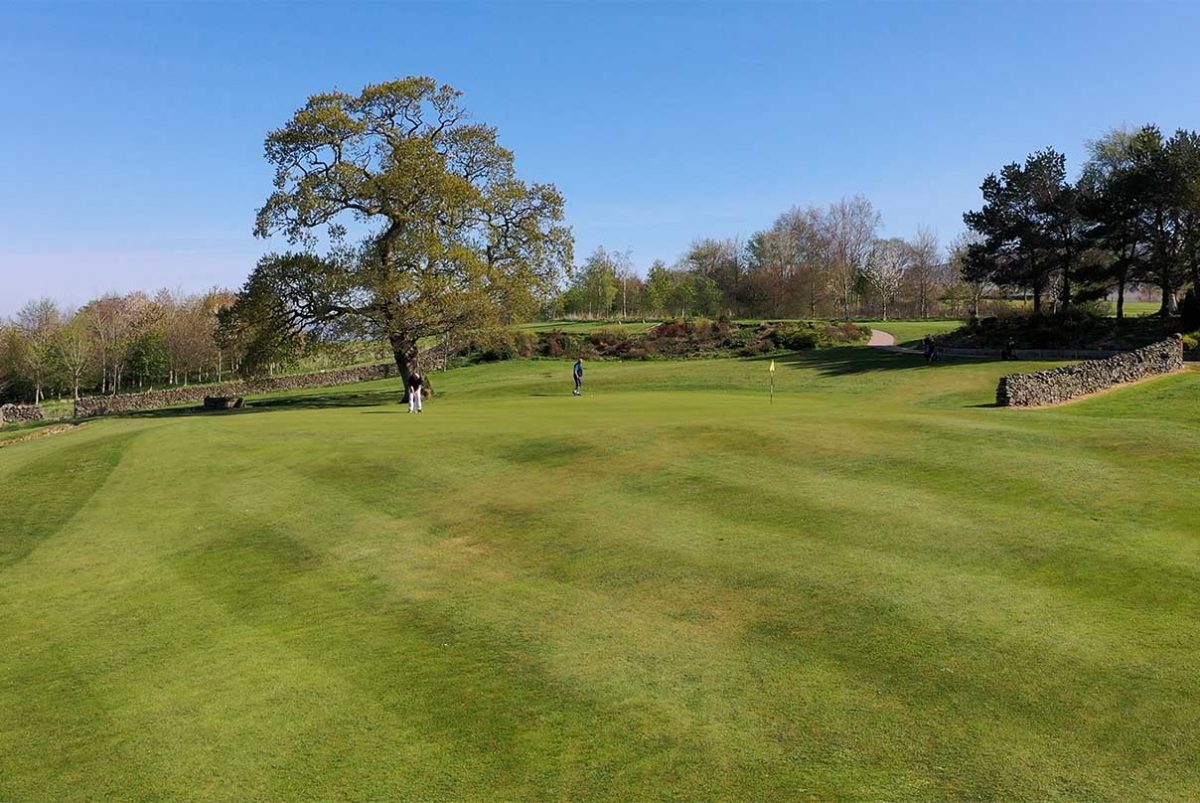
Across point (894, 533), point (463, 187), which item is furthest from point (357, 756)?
point (463, 187)

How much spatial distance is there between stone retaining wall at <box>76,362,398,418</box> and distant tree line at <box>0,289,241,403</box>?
5.18 m

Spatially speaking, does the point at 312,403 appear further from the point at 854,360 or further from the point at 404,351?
the point at 854,360

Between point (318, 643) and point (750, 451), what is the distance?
43.6 ft

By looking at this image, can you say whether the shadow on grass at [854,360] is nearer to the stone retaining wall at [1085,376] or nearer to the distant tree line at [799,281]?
the stone retaining wall at [1085,376]

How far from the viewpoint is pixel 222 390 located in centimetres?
8044

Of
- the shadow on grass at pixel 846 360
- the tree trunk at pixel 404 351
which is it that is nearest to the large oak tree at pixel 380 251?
the tree trunk at pixel 404 351

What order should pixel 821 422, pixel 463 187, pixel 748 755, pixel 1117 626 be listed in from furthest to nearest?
pixel 463 187
pixel 821 422
pixel 1117 626
pixel 748 755

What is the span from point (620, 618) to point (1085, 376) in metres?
34.0

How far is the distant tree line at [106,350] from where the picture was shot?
Answer: 3573 inches

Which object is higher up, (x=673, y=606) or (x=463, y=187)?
(x=463, y=187)

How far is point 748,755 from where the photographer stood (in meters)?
8.62

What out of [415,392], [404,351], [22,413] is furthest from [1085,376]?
[22,413]

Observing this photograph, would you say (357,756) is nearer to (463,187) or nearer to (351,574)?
(351,574)

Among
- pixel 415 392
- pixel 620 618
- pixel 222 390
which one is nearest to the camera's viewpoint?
pixel 620 618
